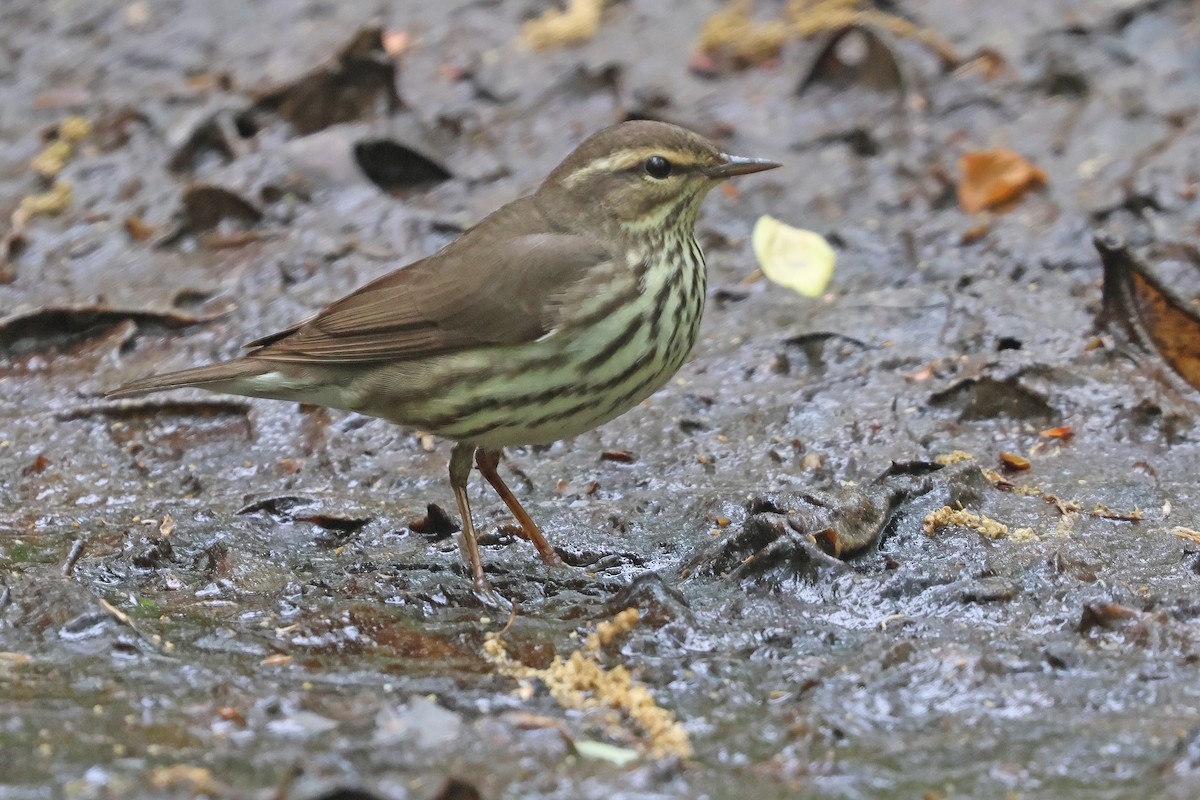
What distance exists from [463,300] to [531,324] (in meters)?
0.32

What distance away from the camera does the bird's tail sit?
200 inches

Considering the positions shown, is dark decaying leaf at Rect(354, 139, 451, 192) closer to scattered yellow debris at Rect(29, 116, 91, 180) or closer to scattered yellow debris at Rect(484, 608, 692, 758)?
scattered yellow debris at Rect(29, 116, 91, 180)

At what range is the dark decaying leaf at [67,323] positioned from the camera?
6754 millimetres

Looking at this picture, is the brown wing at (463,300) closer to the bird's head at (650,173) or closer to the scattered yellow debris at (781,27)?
the bird's head at (650,173)

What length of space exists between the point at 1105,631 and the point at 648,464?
2103 mm

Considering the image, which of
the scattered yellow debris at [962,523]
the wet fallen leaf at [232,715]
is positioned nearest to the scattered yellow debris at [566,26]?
the scattered yellow debris at [962,523]

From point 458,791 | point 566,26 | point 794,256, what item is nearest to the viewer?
point 458,791

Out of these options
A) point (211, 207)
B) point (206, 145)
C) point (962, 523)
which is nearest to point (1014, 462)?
point (962, 523)

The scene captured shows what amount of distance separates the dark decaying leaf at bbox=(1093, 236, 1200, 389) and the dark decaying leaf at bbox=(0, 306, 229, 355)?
416 centimetres

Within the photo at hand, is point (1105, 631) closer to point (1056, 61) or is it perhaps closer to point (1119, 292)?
point (1119, 292)

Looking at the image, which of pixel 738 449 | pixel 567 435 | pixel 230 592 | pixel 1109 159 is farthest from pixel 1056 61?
pixel 230 592

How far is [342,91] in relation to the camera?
850 cm

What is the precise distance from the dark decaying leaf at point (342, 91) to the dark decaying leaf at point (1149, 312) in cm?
438

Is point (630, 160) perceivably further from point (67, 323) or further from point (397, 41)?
point (397, 41)
